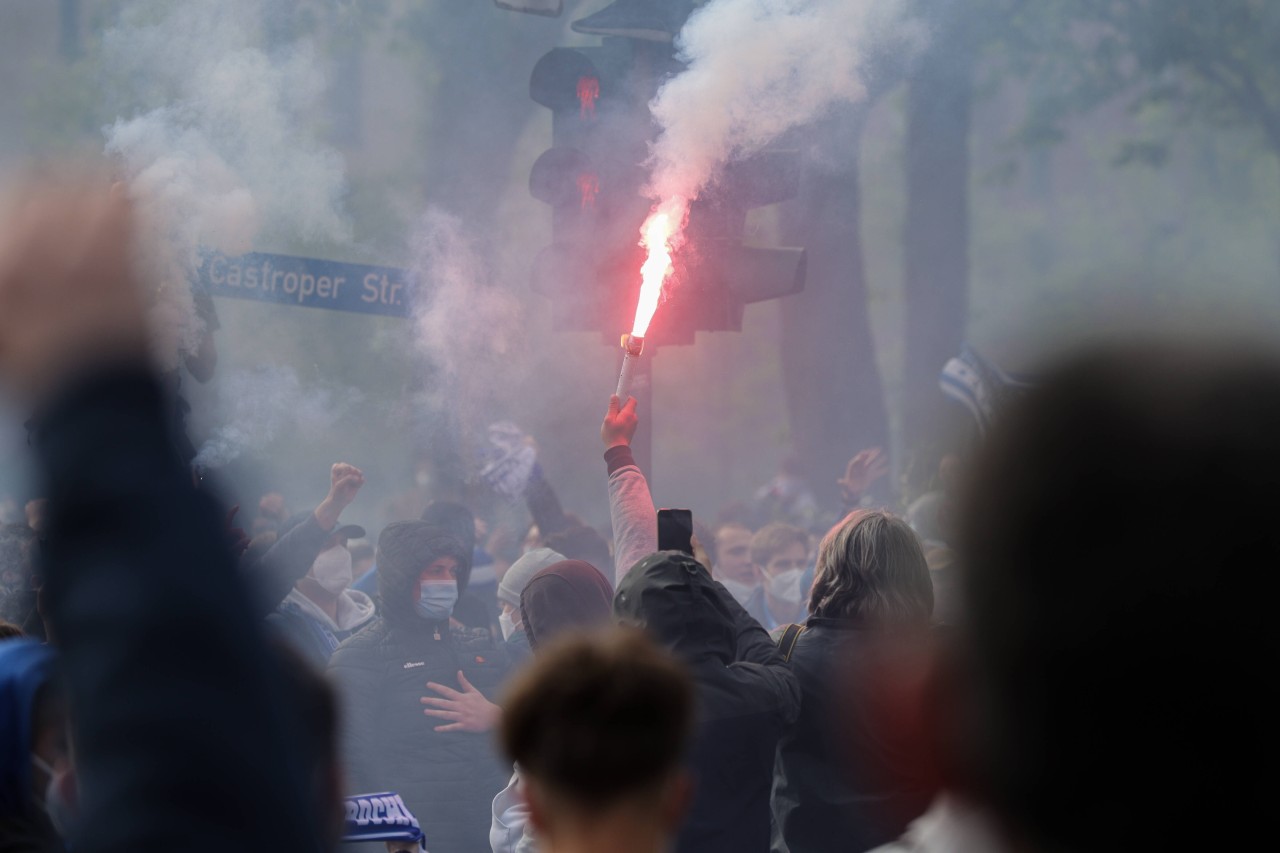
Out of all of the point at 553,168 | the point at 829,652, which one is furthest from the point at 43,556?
the point at 553,168

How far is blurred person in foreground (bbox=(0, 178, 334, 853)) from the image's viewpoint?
668 millimetres

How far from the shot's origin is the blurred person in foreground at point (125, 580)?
0.67 meters

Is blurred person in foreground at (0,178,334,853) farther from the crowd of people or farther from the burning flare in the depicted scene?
the burning flare

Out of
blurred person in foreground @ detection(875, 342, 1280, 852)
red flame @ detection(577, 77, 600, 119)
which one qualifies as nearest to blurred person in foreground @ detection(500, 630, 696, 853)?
blurred person in foreground @ detection(875, 342, 1280, 852)

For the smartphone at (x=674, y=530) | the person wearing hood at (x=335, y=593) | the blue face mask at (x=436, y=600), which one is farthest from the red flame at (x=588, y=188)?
the smartphone at (x=674, y=530)

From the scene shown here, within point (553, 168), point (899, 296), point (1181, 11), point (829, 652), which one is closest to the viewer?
point (829, 652)

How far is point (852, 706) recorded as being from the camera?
9.19 feet

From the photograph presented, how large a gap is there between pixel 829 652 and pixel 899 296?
49.0ft

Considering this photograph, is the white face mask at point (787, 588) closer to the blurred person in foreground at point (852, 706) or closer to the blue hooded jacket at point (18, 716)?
the blurred person in foreground at point (852, 706)

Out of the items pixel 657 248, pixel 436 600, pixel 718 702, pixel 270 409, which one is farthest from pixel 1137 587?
pixel 270 409

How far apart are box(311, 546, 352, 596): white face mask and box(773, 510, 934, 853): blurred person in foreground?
3.65 metres

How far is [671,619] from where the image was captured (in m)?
2.63

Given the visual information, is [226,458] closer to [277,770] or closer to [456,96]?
[277,770]

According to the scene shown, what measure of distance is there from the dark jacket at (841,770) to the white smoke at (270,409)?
4928 millimetres
